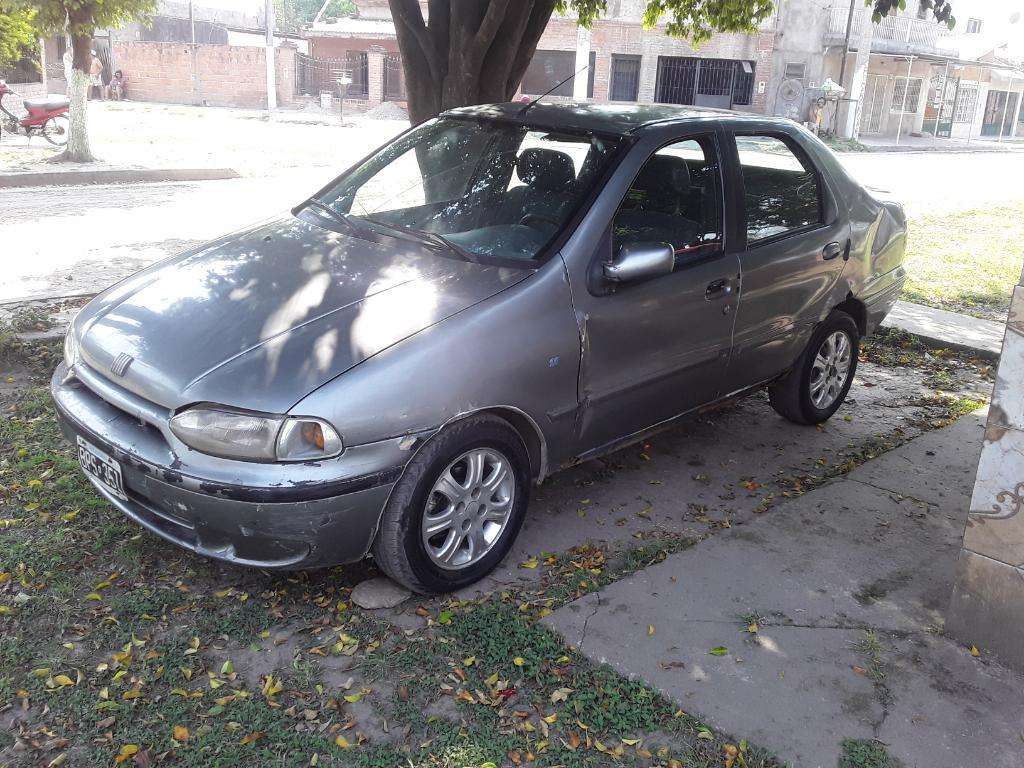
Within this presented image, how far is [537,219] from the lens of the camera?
407 cm

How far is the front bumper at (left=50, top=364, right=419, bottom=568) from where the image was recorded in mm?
3133

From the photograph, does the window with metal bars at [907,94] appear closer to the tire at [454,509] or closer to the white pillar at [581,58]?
the white pillar at [581,58]

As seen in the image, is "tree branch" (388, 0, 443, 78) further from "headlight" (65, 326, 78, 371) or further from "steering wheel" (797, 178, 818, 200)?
"headlight" (65, 326, 78, 371)

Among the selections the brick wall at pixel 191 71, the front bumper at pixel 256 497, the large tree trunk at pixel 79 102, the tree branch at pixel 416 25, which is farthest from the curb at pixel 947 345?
the brick wall at pixel 191 71

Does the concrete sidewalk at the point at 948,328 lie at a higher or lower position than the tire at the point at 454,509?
lower

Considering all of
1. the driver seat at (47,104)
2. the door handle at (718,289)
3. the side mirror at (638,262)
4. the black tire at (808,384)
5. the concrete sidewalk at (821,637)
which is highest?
the side mirror at (638,262)

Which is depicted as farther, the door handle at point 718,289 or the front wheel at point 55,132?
the front wheel at point 55,132

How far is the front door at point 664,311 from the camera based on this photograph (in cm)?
399

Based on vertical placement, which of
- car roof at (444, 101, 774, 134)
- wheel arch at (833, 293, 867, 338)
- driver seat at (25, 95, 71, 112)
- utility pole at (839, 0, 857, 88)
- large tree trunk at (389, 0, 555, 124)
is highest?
utility pole at (839, 0, 857, 88)

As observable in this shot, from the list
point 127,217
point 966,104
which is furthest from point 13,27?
point 966,104

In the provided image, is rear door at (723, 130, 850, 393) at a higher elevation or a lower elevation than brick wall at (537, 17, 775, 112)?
lower

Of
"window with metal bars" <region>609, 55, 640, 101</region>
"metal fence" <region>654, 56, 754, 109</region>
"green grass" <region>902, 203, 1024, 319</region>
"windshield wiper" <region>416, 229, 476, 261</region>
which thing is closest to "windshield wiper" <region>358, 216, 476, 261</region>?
"windshield wiper" <region>416, 229, 476, 261</region>

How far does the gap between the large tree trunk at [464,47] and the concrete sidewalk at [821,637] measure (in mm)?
3893

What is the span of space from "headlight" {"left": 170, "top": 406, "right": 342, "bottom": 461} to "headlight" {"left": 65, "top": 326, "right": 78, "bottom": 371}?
3.12 ft
